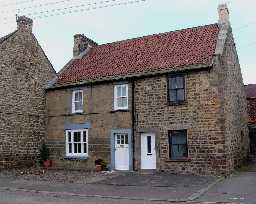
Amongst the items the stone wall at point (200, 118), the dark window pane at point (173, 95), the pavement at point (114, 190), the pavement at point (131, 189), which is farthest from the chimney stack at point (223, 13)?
the pavement at point (114, 190)

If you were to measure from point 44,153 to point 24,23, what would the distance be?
354 inches

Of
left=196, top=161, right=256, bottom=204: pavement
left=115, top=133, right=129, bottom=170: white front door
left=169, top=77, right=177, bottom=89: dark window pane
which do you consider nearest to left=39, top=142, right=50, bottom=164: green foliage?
left=115, top=133, right=129, bottom=170: white front door

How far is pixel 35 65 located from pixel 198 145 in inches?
509

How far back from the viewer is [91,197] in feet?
46.2

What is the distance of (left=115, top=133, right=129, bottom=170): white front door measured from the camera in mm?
22844

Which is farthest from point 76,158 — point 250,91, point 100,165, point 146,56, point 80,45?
point 250,91

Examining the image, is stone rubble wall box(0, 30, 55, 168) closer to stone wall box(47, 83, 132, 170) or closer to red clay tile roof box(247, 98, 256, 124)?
stone wall box(47, 83, 132, 170)

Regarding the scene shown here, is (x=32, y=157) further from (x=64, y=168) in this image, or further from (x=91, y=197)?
(x=91, y=197)

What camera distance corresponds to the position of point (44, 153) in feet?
86.5

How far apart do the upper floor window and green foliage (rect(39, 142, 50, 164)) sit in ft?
32.1

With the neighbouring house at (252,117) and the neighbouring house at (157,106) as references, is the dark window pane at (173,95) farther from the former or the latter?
the neighbouring house at (252,117)

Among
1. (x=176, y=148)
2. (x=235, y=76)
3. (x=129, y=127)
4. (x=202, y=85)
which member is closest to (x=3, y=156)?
(x=129, y=127)

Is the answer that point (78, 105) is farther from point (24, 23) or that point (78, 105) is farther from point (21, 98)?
point (24, 23)

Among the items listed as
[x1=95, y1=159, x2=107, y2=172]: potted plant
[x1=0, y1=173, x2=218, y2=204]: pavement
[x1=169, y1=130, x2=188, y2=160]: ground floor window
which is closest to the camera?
[x1=0, y1=173, x2=218, y2=204]: pavement
